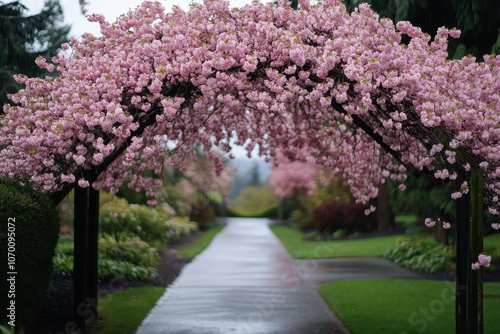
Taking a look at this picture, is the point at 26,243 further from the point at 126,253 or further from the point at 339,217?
the point at 339,217

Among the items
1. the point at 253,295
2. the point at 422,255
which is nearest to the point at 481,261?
the point at 253,295

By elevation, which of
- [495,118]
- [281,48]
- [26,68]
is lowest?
[495,118]

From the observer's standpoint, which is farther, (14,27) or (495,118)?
(14,27)

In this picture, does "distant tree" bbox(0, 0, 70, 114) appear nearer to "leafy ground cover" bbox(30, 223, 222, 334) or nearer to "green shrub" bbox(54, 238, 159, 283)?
"green shrub" bbox(54, 238, 159, 283)

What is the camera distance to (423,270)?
16359 millimetres

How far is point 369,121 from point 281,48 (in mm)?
2400

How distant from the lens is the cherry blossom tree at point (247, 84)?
24.3 feet

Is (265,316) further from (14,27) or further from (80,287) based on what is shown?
(14,27)

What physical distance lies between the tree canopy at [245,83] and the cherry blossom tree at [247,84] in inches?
0.6

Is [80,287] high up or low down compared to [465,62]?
down

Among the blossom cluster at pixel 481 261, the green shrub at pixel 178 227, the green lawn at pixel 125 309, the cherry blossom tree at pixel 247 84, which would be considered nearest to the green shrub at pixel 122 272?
the green lawn at pixel 125 309

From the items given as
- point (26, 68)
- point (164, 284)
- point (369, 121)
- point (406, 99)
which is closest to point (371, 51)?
point (406, 99)

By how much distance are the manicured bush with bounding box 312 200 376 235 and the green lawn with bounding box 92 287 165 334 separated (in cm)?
1659

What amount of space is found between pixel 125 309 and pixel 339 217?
63.9 ft
